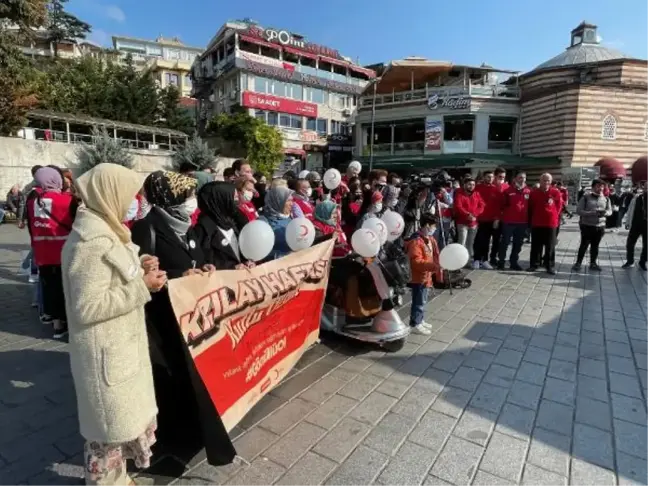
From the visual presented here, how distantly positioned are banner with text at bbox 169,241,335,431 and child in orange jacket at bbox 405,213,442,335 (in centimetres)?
121

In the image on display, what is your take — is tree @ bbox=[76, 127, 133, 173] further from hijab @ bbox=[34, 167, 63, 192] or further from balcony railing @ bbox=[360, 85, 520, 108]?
balcony railing @ bbox=[360, 85, 520, 108]

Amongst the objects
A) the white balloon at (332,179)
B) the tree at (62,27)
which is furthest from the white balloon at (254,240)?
the tree at (62,27)

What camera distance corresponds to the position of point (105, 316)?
1.65 meters

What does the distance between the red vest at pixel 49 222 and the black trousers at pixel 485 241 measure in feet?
24.0

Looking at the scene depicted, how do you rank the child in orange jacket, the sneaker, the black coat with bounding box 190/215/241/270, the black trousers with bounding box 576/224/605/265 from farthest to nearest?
the black trousers with bounding box 576/224/605/265 → the sneaker → the child in orange jacket → the black coat with bounding box 190/215/241/270

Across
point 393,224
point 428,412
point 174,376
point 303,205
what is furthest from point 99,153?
point 428,412

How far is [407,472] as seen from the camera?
232cm

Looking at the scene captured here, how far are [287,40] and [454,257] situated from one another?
39620 millimetres

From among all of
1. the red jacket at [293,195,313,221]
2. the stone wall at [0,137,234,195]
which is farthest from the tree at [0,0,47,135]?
the red jacket at [293,195,313,221]

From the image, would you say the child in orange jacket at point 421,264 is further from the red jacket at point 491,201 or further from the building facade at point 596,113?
the building facade at point 596,113

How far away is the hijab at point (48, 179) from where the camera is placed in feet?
13.8

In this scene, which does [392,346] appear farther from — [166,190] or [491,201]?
[491,201]

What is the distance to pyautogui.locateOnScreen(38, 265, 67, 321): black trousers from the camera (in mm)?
4337

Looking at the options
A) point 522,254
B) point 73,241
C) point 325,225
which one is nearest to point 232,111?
point 522,254
